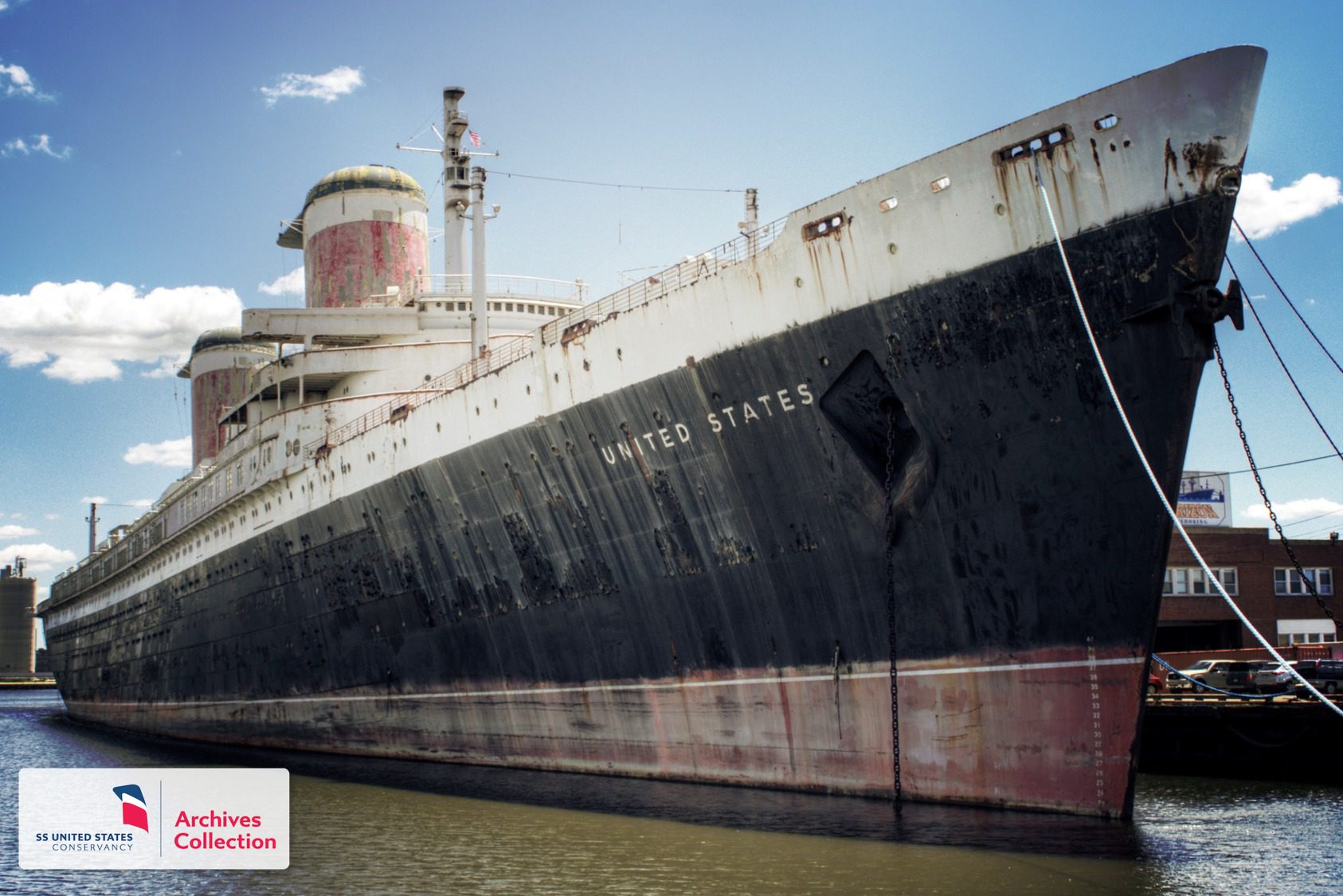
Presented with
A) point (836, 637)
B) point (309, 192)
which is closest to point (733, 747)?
point (836, 637)

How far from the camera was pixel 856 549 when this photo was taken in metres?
11.7

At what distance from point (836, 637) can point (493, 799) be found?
4.83 m

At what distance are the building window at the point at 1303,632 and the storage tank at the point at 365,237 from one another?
82.2ft

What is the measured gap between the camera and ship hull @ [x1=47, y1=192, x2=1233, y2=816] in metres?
10.3

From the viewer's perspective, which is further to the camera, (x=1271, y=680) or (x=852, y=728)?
(x=1271, y=680)

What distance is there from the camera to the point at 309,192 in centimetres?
2784

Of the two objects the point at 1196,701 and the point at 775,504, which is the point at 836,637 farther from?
the point at 1196,701

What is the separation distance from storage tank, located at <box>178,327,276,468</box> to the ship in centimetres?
1770

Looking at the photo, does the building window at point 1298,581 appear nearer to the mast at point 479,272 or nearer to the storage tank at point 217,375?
the mast at point 479,272

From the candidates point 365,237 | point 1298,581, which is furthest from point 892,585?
point 1298,581

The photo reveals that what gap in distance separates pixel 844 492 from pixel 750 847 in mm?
3561

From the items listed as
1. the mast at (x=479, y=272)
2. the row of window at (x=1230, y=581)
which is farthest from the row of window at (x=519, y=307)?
the row of window at (x=1230, y=581)

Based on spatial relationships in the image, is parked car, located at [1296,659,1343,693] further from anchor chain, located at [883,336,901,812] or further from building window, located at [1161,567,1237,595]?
building window, located at [1161,567,1237,595]

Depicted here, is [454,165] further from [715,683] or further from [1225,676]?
[1225,676]
